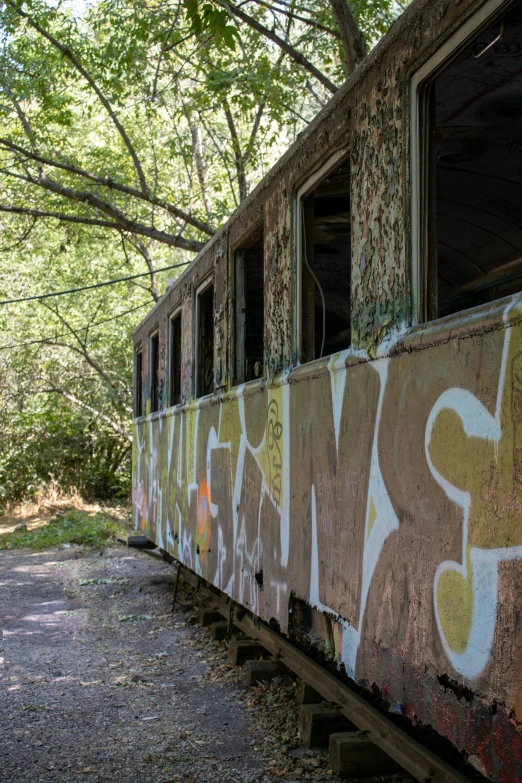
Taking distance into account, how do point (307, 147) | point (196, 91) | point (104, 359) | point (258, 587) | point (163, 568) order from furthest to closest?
point (104, 359), point (196, 91), point (163, 568), point (258, 587), point (307, 147)

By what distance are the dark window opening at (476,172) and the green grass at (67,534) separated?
35.3 feet

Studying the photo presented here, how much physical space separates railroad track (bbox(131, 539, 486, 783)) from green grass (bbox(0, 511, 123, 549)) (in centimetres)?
1012

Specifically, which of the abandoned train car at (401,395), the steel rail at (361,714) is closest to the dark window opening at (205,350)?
the abandoned train car at (401,395)

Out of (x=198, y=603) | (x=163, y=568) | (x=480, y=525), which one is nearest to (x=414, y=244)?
(x=480, y=525)

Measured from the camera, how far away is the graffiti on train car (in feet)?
7.68

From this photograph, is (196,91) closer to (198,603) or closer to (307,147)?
(198,603)

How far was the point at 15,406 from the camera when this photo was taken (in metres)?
21.8

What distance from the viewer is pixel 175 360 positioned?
841 cm

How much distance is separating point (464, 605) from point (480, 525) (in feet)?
0.88

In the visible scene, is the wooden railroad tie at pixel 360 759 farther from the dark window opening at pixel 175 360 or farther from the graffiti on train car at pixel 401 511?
the dark window opening at pixel 175 360

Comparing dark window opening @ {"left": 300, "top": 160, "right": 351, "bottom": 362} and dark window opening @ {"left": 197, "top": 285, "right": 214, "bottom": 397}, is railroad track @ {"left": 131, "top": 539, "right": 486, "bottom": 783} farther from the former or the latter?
dark window opening @ {"left": 197, "top": 285, "right": 214, "bottom": 397}

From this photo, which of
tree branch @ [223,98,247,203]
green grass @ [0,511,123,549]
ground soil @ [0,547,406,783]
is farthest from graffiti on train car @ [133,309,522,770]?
green grass @ [0,511,123,549]

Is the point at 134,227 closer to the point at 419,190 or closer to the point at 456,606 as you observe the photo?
the point at 419,190

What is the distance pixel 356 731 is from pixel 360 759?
0.66ft
